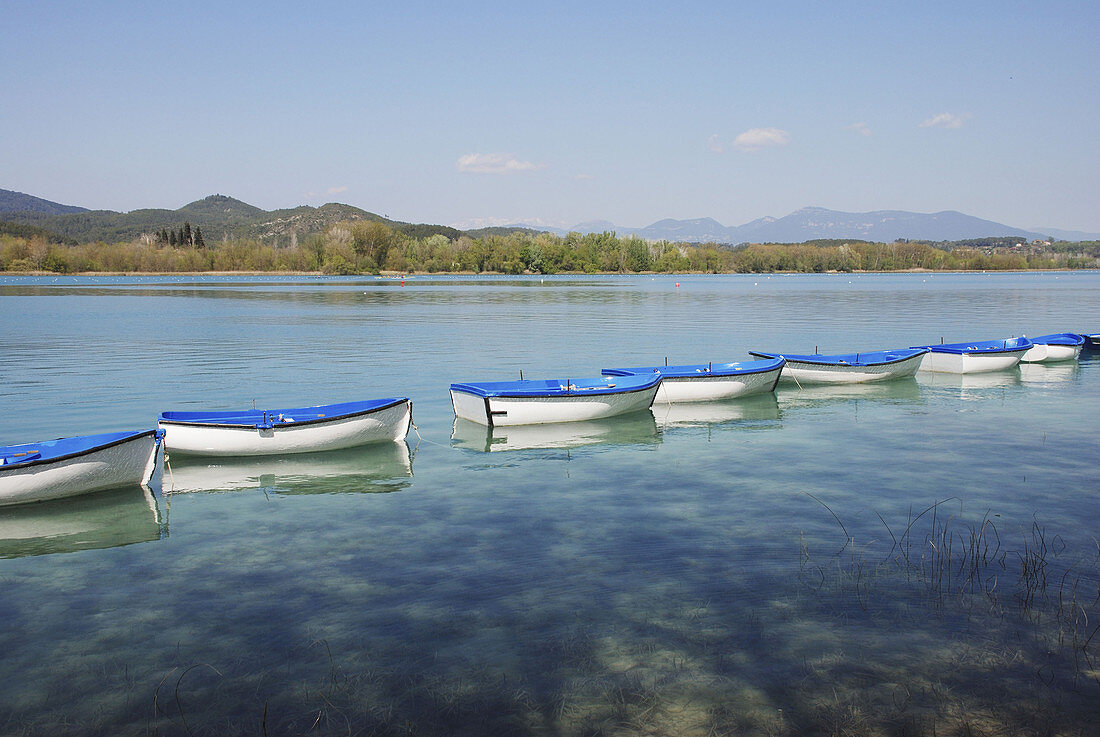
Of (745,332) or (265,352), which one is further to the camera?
(745,332)

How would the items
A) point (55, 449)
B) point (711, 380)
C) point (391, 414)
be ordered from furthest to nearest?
point (711, 380) < point (391, 414) < point (55, 449)

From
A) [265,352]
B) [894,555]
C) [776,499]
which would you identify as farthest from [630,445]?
[265,352]

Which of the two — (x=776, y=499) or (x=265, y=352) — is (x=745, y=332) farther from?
(x=776, y=499)

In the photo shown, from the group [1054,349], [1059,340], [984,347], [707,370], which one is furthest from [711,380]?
[1059,340]

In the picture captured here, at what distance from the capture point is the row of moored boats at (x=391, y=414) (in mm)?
13656

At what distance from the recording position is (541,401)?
19734mm

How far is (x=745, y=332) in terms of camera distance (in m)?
49.2

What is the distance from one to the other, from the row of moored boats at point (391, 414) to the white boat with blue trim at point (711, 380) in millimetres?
34

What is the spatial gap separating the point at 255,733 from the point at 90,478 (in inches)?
351

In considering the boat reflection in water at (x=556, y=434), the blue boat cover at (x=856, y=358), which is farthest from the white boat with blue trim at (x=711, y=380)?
the boat reflection in water at (x=556, y=434)

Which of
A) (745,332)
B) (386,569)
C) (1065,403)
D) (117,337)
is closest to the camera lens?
(386,569)

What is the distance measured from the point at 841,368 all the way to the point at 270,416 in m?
18.7

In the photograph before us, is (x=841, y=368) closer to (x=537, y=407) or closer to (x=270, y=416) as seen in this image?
(x=537, y=407)

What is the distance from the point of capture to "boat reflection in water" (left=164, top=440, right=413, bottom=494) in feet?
49.8
